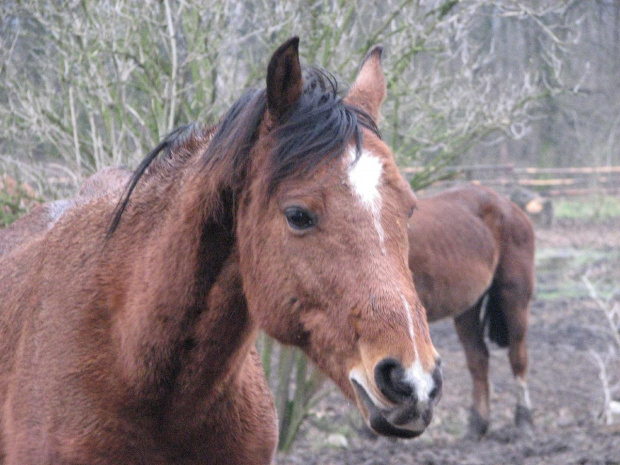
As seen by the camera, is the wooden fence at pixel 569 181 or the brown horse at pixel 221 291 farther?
the wooden fence at pixel 569 181

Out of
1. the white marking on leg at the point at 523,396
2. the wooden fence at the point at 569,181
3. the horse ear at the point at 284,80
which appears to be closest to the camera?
the horse ear at the point at 284,80

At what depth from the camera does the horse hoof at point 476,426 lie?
706 cm

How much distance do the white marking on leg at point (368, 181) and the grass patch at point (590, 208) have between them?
16588 mm

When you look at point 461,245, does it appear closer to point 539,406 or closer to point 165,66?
point 539,406

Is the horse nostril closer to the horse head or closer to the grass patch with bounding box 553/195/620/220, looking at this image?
the horse head

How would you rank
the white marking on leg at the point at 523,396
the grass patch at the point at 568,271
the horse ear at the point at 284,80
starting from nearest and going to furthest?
the horse ear at the point at 284,80
the white marking on leg at the point at 523,396
the grass patch at the point at 568,271

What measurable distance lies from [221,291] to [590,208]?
18211mm

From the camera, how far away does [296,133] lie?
2215 mm

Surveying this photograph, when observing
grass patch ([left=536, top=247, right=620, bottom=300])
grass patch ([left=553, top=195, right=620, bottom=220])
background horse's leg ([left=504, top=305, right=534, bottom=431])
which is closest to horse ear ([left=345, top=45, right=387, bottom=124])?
background horse's leg ([left=504, top=305, right=534, bottom=431])

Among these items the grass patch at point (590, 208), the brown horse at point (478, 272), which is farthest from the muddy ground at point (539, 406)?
the grass patch at point (590, 208)

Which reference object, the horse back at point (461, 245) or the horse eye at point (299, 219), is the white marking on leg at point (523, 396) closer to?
the horse back at point (461, 245)

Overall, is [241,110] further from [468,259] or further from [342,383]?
[468,259]

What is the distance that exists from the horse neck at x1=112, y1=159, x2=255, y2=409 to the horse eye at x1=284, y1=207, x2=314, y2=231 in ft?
0.94

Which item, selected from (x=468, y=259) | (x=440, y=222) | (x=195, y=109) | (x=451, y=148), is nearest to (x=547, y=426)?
(x=468, y=259)
